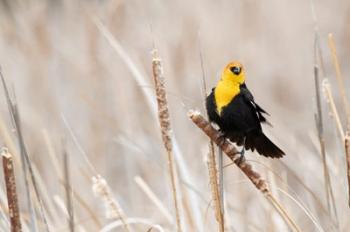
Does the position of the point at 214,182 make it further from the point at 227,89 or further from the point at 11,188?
the point at 11,188

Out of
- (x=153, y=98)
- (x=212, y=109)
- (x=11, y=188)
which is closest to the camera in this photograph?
(x=11, y=188)

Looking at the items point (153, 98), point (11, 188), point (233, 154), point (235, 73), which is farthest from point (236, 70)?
point (153, 98)

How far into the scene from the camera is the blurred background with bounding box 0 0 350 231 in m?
1.58

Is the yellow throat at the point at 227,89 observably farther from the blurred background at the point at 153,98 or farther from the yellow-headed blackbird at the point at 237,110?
the blurred background at the point at 153,98

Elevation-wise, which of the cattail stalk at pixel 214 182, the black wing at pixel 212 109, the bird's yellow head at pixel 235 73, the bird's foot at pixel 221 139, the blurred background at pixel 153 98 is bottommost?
the cattail stalk at pixel 214 182

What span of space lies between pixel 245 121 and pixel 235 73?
0.20 ft

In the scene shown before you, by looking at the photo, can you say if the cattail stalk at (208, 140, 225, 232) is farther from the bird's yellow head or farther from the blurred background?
the blurred background

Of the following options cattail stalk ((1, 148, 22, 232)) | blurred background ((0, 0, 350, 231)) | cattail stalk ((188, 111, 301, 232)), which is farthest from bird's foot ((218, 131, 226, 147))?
blurred background ((0, 0, 350, 231))

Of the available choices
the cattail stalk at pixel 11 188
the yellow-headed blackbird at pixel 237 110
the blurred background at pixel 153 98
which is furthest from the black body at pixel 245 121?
the blurred background at pixel 153 98

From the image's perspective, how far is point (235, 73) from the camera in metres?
0.87

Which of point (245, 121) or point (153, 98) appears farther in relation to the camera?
point (153, 98)

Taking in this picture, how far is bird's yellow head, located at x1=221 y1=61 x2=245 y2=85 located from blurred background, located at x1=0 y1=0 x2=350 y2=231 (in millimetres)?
406

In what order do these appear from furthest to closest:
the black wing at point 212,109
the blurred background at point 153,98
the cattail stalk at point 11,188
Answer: the blurred background at point 153,98
the black wing at point 212,109
the cattail stalk at point 11,188

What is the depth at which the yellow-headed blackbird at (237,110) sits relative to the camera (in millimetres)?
879
